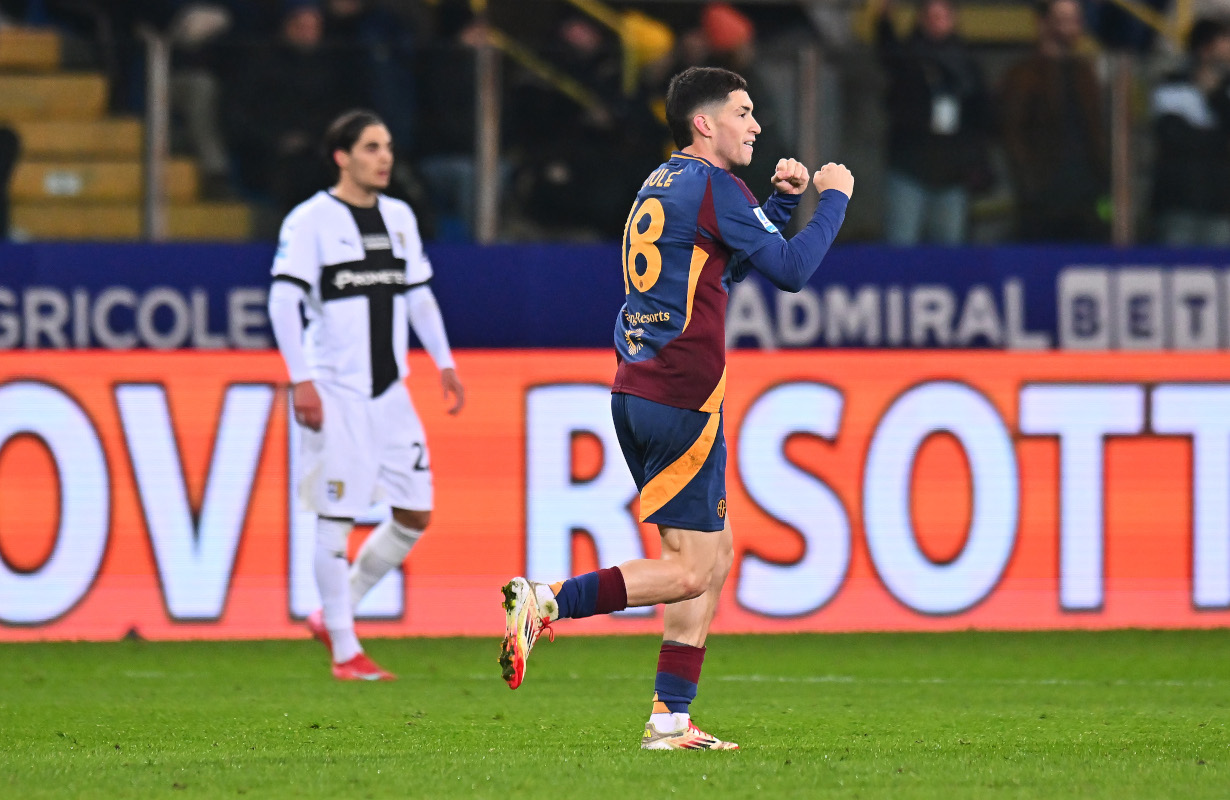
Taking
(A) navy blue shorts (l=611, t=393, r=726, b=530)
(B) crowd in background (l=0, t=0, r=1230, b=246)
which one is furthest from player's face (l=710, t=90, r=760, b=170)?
(B) crowd in background (l=0, t=0, r=1230, b=246)

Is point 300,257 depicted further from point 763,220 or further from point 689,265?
point 763,220

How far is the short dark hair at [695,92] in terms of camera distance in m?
5.77

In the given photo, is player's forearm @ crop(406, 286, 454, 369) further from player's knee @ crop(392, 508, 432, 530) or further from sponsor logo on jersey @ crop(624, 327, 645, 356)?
sponsor logo on jersey @ crop(624, 327, 645, 356)

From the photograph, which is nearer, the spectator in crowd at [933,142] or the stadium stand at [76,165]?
the stadium stand at [76,165]

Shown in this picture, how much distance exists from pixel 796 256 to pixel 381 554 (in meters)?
3.41

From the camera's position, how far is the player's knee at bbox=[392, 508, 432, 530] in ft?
27.4

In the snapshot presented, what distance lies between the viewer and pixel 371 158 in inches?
326

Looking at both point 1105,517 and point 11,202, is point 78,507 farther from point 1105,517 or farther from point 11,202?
point 1105,517

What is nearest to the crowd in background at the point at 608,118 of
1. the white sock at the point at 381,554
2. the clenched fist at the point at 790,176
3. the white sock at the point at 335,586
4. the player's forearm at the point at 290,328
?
the player's forearm at the point at 290,328

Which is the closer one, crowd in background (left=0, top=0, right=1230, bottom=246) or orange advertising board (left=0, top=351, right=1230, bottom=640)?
orange advertising board (left=0, top=351, right=1230, bottom=640)

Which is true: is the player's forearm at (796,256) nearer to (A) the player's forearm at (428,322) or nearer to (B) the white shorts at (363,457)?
(B) the white shorts at (363,457)

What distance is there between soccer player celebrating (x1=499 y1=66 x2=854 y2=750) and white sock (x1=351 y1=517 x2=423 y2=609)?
2774 mm

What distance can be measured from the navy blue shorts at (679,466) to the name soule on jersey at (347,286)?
2.78 metres

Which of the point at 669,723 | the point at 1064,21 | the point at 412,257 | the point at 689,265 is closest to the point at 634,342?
the point at 689,265
